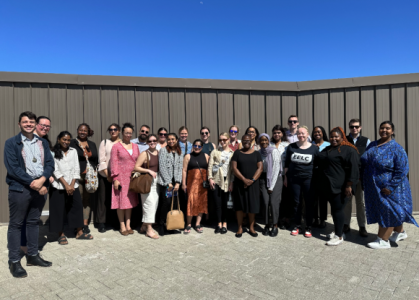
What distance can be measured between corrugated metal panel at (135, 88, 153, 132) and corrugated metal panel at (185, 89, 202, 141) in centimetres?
72

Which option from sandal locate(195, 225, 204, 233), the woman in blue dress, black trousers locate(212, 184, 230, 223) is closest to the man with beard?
sandal locate(195, 225, 204, 233)

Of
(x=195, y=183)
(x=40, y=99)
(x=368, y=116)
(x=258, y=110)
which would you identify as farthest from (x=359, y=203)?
(x=40, y=99)

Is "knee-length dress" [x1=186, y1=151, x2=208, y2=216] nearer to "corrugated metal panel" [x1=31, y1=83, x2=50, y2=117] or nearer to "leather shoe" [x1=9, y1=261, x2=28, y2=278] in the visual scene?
"leather shoe" [x1=9, y1=261, x2=28, y2=278]

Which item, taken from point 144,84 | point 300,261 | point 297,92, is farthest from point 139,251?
point 297,92

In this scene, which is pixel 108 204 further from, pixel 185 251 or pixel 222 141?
pixel 222 141

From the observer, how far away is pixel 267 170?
15.4ft

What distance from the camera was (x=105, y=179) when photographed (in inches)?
195

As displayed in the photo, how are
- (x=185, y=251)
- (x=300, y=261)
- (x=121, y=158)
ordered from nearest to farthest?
(x=300, y=261) → (x=185, y=251) → (x=121, y=158)

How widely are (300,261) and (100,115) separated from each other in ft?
15.4

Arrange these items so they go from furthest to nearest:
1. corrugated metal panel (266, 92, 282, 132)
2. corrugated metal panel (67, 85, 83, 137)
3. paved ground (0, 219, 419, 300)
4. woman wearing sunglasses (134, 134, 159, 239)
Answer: corrugated metal panel (266, 92, 282, 132) → corrugated metal panel (67, 85, 83, 137) → woman wearing sunglasses (134, 134, 159, 239) → paved ground (0, 219, 419, 300)

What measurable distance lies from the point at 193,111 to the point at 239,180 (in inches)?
86.3

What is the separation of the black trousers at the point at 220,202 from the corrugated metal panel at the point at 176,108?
191 cm

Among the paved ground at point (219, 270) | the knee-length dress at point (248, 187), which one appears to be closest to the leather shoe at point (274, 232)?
the paved ground at point (219, 270)

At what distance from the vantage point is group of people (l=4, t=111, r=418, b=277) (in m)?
4.08
